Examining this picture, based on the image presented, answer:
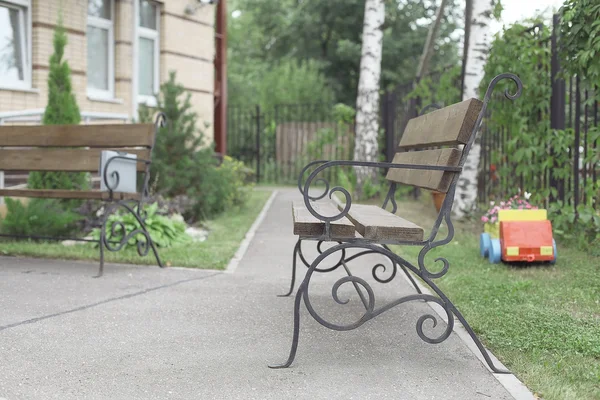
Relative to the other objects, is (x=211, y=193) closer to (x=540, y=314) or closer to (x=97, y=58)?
(x=97, y=58)

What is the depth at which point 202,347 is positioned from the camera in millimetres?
3590

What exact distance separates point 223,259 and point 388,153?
829cm

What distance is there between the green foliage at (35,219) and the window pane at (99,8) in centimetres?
522

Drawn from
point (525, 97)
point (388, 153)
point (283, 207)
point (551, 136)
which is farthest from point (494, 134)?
point (388, 153)

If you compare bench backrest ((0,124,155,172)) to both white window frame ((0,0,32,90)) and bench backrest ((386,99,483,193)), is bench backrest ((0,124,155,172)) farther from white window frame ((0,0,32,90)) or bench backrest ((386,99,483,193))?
white window frame ((0,0,32,90))

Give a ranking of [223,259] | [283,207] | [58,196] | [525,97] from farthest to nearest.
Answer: [283,207] < [525,97] < [223,259] < [58,196]

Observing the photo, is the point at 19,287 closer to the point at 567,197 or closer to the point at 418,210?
the point at 567,197

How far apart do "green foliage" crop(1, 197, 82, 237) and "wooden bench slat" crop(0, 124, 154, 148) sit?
29.8 inches

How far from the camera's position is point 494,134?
9.05 m

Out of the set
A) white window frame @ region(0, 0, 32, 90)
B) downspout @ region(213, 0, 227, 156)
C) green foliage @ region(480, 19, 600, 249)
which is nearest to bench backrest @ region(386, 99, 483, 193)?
green foliage @ region(480, 19, 600, 249)

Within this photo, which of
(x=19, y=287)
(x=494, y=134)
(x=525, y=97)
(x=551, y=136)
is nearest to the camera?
(x=19, y=287)

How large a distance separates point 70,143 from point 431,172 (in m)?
4.02

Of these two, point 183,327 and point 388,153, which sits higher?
point 388,153

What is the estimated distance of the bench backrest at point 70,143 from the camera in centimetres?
644
